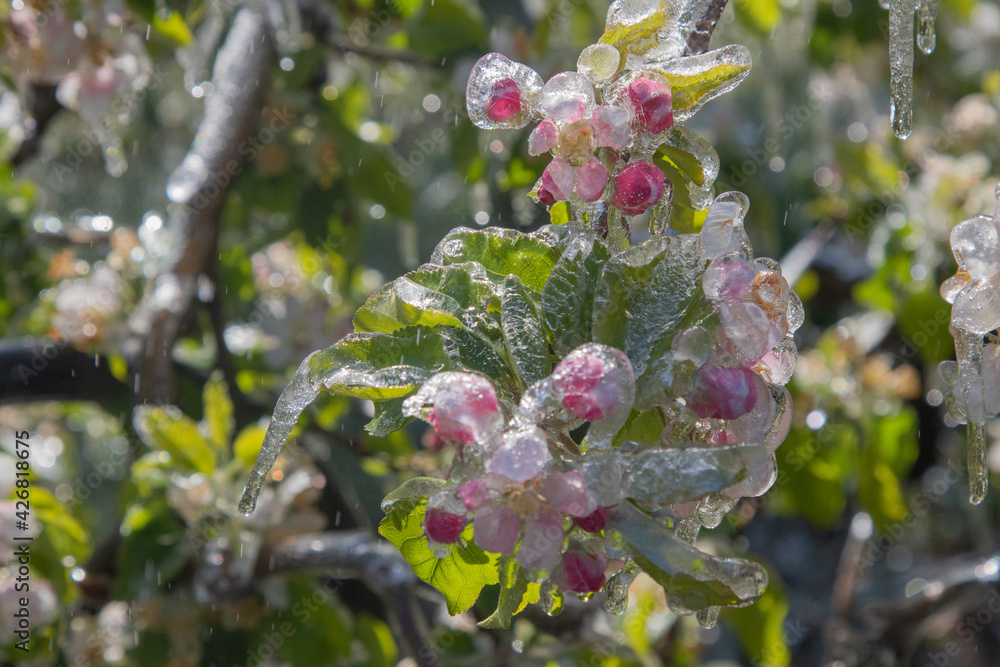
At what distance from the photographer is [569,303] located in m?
0.40

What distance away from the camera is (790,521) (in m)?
2.70

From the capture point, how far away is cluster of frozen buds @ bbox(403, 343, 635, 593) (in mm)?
348

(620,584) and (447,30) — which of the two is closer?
(620,584)

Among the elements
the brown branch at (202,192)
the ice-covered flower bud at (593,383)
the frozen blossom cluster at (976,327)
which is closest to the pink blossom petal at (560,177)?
the ice-covered flower bud at (593,383)

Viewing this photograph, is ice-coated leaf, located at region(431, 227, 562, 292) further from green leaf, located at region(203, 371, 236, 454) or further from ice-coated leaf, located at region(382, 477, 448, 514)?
green leaf, located at region(203, 371, 236, 454)

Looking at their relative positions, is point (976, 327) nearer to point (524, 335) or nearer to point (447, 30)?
point (524, 335)

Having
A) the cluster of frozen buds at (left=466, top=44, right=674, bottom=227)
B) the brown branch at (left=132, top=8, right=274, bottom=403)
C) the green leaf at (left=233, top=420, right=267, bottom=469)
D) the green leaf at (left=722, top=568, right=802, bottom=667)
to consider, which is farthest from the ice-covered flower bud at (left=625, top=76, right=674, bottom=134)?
the green leaf at (left=722, top=568, right=802, bottom=667)

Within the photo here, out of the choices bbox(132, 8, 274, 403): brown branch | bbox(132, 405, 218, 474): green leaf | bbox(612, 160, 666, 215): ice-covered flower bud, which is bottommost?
bbox(132, 405, 218, 474): green leaf

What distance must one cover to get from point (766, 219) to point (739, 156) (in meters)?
0.23

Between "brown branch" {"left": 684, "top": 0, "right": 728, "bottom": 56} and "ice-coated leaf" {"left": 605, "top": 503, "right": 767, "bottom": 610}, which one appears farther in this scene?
"brown branch" {"left": 684, "top": 0, "right": 728, "bottom": 56}

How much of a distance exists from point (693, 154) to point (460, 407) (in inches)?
7.5

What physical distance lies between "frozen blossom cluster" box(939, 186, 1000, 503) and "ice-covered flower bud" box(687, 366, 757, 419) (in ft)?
0.47

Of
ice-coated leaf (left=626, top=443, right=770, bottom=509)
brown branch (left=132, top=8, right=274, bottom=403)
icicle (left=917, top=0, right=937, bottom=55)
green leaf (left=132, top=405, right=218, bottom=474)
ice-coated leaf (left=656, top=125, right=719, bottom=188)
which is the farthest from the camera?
brown branch (left=132, top=8, right=274, bottom=403)

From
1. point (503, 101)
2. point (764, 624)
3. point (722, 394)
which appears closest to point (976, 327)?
point (722, 394)
